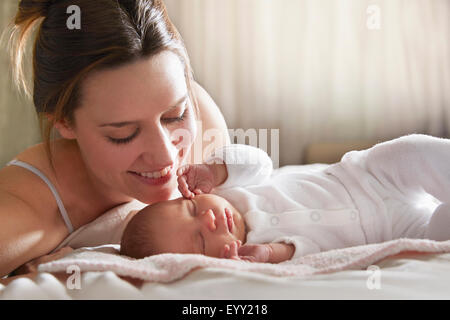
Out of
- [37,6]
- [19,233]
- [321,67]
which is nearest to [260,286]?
[19,233]

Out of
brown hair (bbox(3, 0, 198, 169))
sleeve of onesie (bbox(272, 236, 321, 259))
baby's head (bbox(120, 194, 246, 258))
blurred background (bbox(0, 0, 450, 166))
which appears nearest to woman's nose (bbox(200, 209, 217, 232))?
baby's head (bbox(120, 194, 246, 258))

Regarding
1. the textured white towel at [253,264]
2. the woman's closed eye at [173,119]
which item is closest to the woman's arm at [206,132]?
the woman's closed eye at [173,119]

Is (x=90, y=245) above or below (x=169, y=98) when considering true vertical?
below

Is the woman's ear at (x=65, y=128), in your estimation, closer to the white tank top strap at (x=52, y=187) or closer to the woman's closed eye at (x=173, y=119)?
the white tank top strap at (x=52, y=187)

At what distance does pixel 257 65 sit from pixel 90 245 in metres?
1.58

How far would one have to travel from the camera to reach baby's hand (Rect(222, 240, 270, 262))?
0.96m

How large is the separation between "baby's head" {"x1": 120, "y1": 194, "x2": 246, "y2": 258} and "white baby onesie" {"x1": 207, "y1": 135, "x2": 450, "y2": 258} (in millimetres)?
74

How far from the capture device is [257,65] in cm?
260

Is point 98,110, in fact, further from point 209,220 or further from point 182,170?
point 209,220

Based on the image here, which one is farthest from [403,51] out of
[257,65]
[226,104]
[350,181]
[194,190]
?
[194,190]

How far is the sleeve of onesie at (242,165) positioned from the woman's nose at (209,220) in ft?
0.75
